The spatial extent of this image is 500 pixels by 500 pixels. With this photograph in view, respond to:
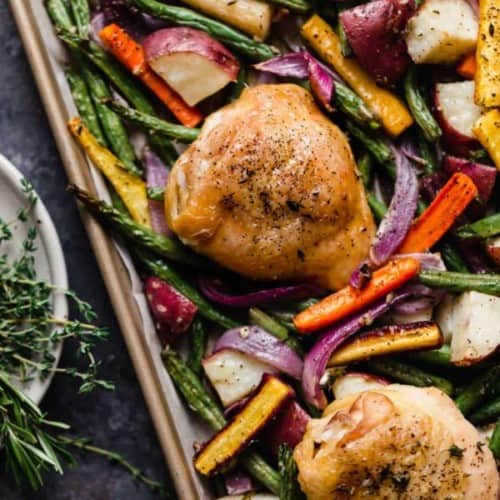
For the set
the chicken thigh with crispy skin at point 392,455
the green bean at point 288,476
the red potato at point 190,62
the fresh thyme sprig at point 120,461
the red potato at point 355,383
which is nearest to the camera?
the chicken thigh with crispy skin at point 392,455

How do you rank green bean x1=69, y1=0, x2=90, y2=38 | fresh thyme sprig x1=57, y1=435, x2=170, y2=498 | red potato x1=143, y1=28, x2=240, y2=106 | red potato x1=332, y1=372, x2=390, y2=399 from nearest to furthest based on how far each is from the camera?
red potato x1=332, y1=372, x2=390, y2=399 → red potato x1=143, y1=28, x2=240, y2=106 → green bean x1=69, y1=0, x2=90, y2=38 → fresh thyme sprig x1=57, y1=435, x2=170, y2=498

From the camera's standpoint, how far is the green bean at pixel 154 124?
359 centimetres

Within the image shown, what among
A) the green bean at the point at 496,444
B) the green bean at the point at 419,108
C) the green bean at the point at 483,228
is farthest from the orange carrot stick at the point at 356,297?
the green bean at the point at 496,444

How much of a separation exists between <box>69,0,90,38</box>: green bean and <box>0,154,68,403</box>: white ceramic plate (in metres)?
0.53

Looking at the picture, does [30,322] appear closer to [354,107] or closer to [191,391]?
[191,391]

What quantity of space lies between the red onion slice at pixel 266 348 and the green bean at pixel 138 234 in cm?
28

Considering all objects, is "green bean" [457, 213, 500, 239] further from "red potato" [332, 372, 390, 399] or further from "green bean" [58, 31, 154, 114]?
"green bean" [58, 31, 154, 114]

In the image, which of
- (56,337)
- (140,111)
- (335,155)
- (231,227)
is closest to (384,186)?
(335,155)

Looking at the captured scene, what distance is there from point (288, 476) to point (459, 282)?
0.86 m

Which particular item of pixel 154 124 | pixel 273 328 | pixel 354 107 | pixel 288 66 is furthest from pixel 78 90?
pixel 273 328

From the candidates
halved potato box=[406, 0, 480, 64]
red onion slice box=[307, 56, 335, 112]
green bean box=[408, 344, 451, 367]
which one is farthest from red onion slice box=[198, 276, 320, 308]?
halved potato box=[406, 0, 480, 64]

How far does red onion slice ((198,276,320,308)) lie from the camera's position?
355cm

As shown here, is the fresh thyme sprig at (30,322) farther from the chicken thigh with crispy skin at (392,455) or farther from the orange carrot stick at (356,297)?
the chicken thigh with crispy skin at (392,455)

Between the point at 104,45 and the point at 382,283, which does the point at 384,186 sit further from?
the point at 104,45
